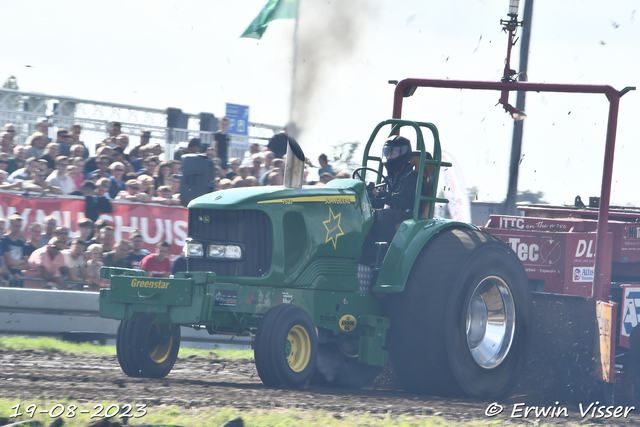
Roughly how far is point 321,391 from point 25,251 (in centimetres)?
460

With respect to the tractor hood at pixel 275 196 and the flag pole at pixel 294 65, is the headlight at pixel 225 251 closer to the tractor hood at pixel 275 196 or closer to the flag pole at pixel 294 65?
the tractor hood at pixel 275 196

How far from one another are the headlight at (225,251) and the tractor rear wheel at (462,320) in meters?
1.35

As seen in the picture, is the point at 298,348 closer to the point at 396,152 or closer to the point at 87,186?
the point at 396,152

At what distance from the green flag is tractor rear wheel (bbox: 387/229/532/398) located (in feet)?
41.7

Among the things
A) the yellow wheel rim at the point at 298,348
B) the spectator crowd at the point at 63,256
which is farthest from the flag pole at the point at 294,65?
the yellow wheel rim at the point at 298,348

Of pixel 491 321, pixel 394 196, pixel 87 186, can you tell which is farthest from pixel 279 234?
pixel 87 186

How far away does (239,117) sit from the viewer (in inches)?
667

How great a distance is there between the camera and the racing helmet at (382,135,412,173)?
24.8ft

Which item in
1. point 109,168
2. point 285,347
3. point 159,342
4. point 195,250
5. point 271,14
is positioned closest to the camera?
point 285,347

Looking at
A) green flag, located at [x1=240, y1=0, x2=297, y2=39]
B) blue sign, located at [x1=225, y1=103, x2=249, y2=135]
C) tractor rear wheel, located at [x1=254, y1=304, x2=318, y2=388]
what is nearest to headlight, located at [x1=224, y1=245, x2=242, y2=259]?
tractor rear wheel, located at [x1=254, y1=304, x2=318, y2=388]

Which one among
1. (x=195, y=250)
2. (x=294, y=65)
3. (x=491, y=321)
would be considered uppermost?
(x=294, y=65)

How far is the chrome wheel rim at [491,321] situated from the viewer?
748 cm

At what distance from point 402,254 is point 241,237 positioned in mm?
1281

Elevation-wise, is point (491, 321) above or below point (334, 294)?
below
